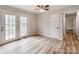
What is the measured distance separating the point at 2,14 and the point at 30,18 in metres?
4.11

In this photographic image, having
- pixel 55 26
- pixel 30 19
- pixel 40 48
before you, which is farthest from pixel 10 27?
pixel 55 26

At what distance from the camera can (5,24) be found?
21.6ft

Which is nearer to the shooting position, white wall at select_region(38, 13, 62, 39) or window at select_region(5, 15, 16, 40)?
window at select_region(5, 15, 16, 40)

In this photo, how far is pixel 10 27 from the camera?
7172mm

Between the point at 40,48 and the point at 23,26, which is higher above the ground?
the point at 23,26

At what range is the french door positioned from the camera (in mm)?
6251

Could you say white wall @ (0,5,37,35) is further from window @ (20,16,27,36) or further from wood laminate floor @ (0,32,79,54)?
wood laminate floor @ (0,32,79,54)

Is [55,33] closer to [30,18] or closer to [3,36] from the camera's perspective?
[30,18]

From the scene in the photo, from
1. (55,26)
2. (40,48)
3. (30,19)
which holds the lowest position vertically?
(40,48)

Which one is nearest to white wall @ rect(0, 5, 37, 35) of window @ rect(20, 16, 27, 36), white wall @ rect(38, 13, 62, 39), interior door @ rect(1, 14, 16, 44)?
window @ rect(20, 16, 27, 36)

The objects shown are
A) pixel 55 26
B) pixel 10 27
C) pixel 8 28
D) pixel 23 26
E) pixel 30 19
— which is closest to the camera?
pixel 8 28

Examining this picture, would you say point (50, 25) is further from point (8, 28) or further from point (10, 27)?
point (8, 28)

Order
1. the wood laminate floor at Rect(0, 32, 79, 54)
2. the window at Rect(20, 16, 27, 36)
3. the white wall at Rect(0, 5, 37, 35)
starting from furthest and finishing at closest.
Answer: the window at Rect(20, 16, 27, 36) < the white wall at Rect(0, 5, 37, 35) < the wood laminate floor at Rect(0, 32, 79, 54)
